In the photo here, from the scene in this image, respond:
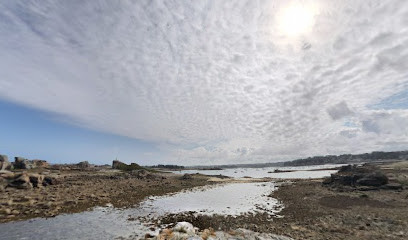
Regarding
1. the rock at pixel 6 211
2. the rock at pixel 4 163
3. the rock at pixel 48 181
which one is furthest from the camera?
the rock at pixel 4 163

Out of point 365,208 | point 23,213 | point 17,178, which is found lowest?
point 365,208

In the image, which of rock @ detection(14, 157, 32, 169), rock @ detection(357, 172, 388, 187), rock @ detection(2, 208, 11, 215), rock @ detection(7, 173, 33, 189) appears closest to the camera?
rock @ detection(2, 208, 11, 215)

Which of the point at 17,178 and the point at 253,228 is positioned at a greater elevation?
the point at 17,178

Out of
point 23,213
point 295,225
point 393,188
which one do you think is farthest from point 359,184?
point 23,213

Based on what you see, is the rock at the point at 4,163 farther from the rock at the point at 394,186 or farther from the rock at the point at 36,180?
the rock at the point at 394,186

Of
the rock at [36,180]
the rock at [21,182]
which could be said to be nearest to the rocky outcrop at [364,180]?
the rock at [36,180]

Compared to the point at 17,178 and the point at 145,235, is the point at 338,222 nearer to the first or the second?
the point at 145,235

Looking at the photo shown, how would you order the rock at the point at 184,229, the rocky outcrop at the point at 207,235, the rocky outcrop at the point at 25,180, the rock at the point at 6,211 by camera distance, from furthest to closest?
the rocky outcrop at the point at 25,180 → the rock at the point at 6,211 → the rock at the point at 184,229 → the rocky outcrop at the point at 207,235

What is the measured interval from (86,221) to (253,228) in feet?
57.0

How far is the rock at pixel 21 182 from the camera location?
1491 inches

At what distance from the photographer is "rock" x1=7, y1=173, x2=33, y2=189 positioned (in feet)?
124

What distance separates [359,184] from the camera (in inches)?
1795

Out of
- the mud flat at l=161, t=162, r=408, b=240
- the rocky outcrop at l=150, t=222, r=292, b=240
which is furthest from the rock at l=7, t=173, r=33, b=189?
the rocky outcrop at l=150, t=222, r=292, b=240

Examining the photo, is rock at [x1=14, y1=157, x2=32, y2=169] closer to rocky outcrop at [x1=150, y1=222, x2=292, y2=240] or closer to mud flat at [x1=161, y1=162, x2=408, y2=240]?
mud flat at [x1=161, y1=162, x2=408, y2=240]
